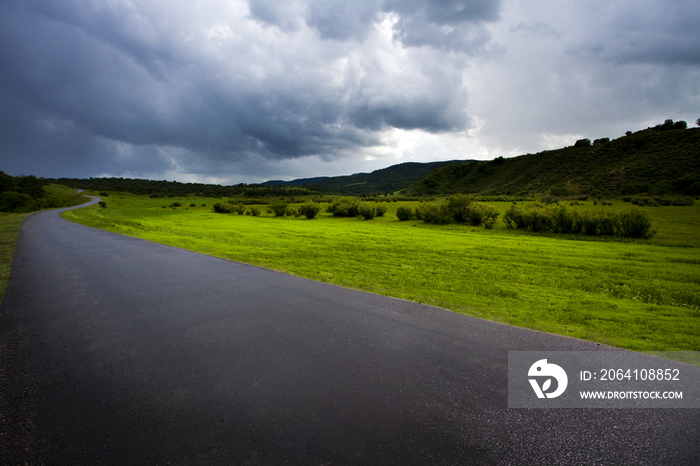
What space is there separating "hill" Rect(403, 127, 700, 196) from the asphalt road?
60.7 meters

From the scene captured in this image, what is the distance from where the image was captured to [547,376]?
398cm

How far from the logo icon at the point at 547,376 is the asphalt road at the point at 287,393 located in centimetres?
34

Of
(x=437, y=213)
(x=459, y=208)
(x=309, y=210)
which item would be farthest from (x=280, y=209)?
(x=459, y=208)

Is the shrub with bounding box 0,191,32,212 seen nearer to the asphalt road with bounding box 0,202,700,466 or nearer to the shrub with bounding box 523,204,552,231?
the asphalt road with bounding box 0,202,700,466

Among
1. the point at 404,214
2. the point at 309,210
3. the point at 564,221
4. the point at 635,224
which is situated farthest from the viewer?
the point at 309,210

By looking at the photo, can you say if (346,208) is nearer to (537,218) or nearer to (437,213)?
(437,213)

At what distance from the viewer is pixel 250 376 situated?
3.96 metres

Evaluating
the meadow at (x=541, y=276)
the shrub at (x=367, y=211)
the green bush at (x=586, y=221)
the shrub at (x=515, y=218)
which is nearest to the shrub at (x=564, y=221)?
the green bush at (x=586, y=221)

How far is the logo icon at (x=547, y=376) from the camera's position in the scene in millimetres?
3639

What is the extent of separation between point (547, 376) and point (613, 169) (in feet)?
282

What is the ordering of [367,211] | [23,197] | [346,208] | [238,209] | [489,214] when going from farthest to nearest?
[23,197] < [238,209] < [346,208] < [367,211] < [489,214]

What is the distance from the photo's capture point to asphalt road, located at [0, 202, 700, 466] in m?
2.76

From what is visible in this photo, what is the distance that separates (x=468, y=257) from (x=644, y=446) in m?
11.2

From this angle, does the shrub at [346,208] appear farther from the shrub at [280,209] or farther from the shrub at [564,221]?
the shrub at [564,221]
